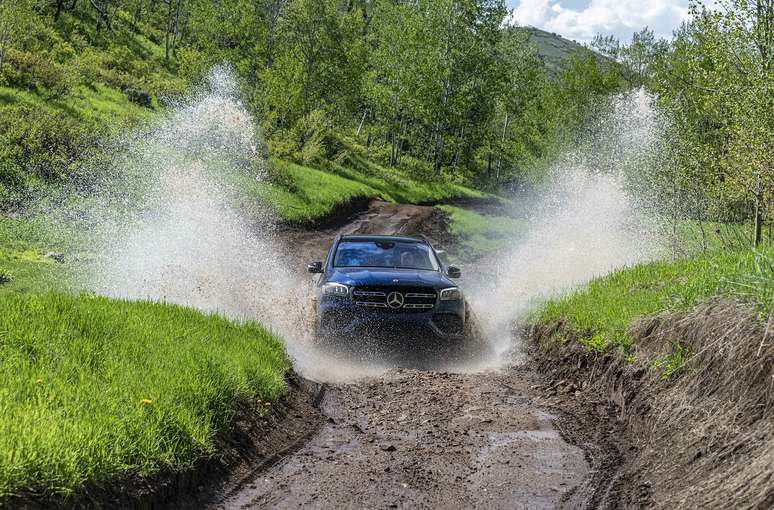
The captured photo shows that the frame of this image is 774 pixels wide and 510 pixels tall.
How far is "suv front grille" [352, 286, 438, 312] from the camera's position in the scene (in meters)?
9.95

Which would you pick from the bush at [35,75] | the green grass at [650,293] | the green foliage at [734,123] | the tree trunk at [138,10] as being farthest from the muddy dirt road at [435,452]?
the tree trunk at [138,10]

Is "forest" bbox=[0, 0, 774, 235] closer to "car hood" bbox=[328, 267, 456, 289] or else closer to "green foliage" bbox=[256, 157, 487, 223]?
"green foliage" bbox=[256, 157, 487, 223]

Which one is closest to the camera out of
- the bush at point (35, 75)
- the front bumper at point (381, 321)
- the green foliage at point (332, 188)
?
the front bumper at point (381, 321)

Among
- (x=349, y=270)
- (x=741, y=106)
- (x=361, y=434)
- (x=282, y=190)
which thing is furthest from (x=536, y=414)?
(x=282, y=190)

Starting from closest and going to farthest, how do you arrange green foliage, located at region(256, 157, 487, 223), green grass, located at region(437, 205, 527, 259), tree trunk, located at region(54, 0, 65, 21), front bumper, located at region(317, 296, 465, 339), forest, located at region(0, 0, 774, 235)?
front bumper, located at region(317, 296, 465, 339) < forest, located at region(0, 0, 774, 235) < green foliage, located at region(256, 157, 487, 223) < green grass, located at region(437, 205, 527, 259) < tree trunk, located at region(54, 0, 65, 21)

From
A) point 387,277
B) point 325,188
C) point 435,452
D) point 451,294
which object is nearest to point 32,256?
point 387,277

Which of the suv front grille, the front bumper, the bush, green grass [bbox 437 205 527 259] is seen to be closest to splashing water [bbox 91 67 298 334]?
the front bumper

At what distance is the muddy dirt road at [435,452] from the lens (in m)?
5.14

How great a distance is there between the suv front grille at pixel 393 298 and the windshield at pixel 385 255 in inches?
50.0

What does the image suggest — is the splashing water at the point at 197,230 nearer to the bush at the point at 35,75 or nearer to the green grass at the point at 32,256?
the green grass at the point at 32,256

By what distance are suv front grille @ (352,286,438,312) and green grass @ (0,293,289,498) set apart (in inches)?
65.6

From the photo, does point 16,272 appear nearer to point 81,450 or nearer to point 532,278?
point 81,450

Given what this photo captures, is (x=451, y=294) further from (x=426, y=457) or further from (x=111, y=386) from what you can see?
(x=111, y=386)

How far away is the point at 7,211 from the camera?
15898 mm
